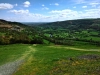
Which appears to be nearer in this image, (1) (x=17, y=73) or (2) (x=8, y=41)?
(1) (x=17, y=73)

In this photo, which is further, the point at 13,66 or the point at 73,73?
the point at 13,66

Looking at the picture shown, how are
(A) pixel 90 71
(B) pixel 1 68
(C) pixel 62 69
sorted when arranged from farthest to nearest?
(B) pixel 1 68 < (C) pixel 62 69 < (A) pixel 90 71

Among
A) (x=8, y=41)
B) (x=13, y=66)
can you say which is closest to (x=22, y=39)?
(x=8, y=41)

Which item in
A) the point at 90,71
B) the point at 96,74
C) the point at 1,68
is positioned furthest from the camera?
the point at 1,68

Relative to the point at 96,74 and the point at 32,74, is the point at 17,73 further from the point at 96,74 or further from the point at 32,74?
the point at 96,74

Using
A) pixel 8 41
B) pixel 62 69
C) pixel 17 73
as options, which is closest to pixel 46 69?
pixel 62 69

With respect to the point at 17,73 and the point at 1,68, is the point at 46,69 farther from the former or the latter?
the point at 1,68

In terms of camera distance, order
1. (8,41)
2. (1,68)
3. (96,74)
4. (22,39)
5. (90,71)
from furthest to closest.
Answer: (22,39) < (8,41) < (1,68) < (90,71) < (96,74)

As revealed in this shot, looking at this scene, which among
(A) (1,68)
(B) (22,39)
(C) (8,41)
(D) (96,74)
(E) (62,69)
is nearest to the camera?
(D) (96,74)
